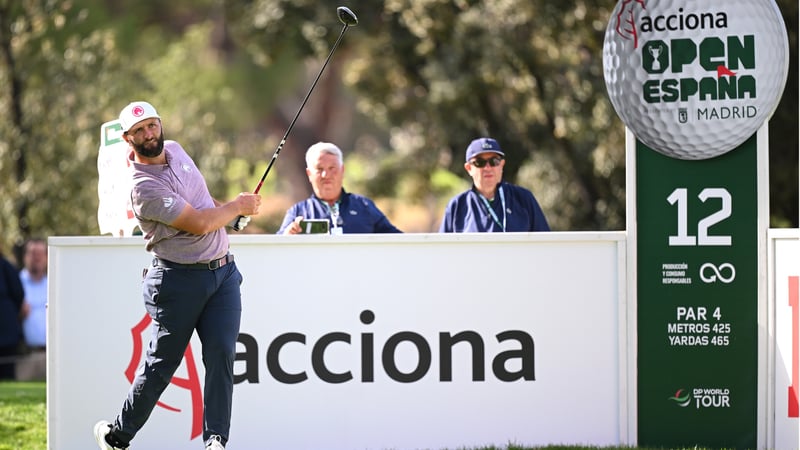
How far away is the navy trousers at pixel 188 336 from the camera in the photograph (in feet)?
22.6

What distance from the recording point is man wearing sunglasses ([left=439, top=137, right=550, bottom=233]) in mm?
8758

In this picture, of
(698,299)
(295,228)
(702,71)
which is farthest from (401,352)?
(702,71)

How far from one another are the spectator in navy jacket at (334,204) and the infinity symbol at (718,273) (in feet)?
7.19

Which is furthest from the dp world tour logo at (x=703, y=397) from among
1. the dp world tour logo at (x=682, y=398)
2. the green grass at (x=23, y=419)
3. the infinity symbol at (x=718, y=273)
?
the green grass at (x=23, y=419)

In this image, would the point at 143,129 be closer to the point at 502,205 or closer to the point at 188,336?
the point at 188,336

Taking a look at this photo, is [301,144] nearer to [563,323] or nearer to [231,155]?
[231,155]

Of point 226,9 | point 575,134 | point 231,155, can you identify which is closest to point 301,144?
point 231,155

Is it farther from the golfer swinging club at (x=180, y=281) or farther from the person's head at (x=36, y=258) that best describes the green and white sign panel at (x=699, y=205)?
the person's head at (x=36, y=258)

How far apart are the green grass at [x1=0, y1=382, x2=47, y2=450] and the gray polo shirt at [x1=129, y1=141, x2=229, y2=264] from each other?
1975 millimetres

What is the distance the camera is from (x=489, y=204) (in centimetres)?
884

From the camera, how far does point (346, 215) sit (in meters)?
8.92

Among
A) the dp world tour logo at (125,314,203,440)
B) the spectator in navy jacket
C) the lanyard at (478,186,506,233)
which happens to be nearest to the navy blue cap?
the lanyard at (478,186,506,233)

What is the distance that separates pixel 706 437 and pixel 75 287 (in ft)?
12.7

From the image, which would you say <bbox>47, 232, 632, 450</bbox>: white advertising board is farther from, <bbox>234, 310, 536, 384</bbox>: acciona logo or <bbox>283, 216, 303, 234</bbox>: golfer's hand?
<bbox>283, 216, 303, 234</bbox>: golfer's hand
